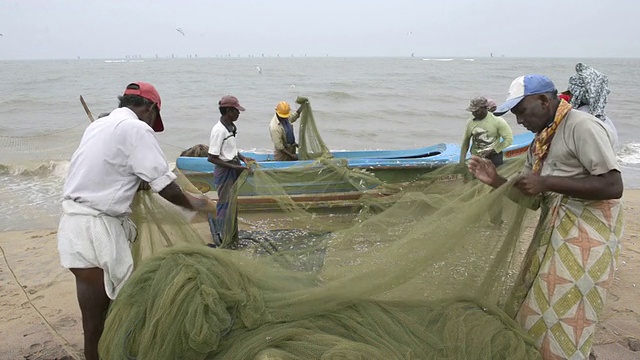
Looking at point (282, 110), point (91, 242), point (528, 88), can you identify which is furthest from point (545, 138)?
point (282, 110)

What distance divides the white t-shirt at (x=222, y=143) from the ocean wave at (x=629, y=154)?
11563 mm

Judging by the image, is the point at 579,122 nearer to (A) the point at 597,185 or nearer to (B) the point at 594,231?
(A) the point at 597,185

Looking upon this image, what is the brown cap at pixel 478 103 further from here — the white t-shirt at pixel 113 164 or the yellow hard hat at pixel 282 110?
the white t-shirt at pixel 113 164

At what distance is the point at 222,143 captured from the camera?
5.46m

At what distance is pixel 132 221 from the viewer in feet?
9.23

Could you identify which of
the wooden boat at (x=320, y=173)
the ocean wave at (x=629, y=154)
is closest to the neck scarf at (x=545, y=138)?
the wooden boat at (x=320, y=173)

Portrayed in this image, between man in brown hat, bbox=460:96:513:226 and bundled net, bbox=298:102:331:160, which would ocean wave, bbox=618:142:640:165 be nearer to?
man in brown hat, bbox=460:96:513:226

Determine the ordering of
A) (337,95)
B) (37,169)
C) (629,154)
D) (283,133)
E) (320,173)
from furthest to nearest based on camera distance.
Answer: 1. (337,95)
2. (629,154)
3. (37,169)
4. (283,133)
5. (320,173)

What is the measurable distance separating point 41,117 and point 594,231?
72.6 feet

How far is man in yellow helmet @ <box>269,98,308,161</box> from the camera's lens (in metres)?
7.24

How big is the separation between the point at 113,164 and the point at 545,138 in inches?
87.5

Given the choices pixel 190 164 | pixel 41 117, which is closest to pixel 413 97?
pixel 41 117

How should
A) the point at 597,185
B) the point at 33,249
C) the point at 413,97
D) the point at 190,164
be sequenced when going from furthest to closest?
1. the point at 413,97
2. the point at 190,164
3. the point at 33,249
4. the point at 597,185

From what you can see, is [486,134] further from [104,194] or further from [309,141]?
[104,194]
